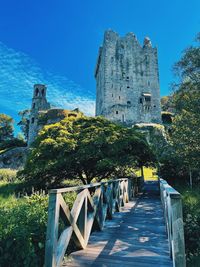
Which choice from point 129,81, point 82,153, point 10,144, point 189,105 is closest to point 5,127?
point 10,144

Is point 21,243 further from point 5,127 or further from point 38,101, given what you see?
point 5,127

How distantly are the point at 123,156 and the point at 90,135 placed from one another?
7.79ft

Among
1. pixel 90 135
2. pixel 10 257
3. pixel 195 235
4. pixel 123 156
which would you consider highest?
pixel 90 135

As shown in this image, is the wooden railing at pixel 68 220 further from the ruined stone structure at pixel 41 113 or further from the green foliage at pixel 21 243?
the ruined stone structure at pixel 41 113

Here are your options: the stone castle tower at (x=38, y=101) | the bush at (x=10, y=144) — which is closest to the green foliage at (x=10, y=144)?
the bush at (x=10, y=144)

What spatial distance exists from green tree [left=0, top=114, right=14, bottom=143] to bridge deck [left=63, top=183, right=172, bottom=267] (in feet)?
177

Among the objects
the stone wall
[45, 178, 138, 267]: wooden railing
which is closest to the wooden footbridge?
[45, 178, 138, 267]: wooden railing

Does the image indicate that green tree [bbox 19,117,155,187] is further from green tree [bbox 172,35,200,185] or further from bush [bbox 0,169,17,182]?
bush [bbox 0,169,17,182]

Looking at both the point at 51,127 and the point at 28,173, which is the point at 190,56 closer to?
the point at 51,127

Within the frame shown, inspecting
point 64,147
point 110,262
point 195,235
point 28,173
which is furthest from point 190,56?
point 110,262

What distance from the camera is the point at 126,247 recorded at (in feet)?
13.1

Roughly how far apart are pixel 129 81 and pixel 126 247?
47975 mm

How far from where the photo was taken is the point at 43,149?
501 inches

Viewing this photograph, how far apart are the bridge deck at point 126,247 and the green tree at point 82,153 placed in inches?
233
